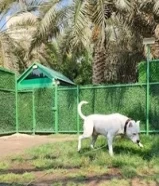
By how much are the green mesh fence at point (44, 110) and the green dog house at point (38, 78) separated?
1.80ft

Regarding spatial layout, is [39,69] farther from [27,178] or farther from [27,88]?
[27,178]

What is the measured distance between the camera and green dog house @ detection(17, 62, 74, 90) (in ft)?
64.1

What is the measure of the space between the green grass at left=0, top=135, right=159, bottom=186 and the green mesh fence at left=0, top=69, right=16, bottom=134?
6.80 meters

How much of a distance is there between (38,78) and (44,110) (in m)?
1.94

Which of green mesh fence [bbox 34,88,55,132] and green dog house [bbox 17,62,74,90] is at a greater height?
green dog house [bbox 17,62,74,90]

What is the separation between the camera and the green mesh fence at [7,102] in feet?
61.0

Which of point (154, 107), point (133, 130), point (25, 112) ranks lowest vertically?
point (133, 130)

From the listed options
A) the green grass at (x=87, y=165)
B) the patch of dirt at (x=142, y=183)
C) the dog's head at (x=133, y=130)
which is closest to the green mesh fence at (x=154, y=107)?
the green grass at (x=87, y=165)

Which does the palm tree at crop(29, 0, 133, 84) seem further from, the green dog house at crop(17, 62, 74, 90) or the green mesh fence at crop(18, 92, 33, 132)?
the green mesh fence at crop(18, 92, 33, 132)

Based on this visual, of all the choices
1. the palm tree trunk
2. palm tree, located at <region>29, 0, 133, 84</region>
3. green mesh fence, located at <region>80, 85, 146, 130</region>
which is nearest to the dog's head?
palm tree, located at <region>29, 0, 133, 84</region>

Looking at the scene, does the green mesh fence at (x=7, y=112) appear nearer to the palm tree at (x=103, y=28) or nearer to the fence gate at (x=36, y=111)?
the fence gate at (x=36, y=111)

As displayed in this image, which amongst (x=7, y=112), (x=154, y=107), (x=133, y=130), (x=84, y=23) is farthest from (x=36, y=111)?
(x=133, y=130)

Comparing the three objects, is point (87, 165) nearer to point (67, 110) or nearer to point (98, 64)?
point (67, 110)

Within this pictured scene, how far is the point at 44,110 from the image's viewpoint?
738 inches
